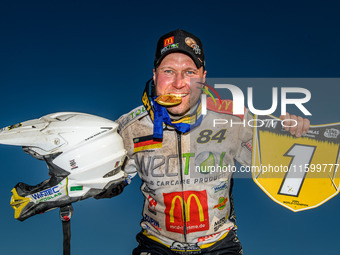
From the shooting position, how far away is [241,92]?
10.3ft

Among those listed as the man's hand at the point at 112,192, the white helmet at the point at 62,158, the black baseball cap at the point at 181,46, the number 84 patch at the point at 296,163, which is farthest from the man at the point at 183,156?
the white helmet at the point at 62,158

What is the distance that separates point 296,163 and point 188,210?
3.00 feet

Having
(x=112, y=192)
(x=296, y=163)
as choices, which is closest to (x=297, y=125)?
(x=296, y=163)

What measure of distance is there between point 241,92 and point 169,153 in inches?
32.2

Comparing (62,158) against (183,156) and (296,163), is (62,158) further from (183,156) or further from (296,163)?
(296,163)

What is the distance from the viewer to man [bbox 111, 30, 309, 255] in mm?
2842

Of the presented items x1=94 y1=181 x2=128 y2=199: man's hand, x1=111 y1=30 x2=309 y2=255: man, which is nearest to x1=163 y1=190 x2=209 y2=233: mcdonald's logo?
x1=111 y1=30 x2=309 y2=255: man

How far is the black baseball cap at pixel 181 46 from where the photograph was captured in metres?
2.86

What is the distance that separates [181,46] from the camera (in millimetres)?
2852

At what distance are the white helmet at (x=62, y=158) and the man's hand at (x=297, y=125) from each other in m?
1.33

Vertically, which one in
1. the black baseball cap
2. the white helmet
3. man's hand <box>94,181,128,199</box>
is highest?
the black baseball cap

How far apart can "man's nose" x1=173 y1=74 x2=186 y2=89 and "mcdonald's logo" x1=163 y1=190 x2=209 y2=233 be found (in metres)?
0.80

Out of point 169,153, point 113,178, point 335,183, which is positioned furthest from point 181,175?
point 335,183

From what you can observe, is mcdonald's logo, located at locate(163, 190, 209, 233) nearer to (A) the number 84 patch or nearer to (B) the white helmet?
(A) the number 84 patch
